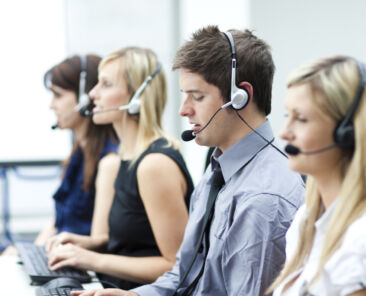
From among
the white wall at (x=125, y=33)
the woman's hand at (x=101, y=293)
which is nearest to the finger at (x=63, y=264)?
the woman's hand at (x=101, y=293)

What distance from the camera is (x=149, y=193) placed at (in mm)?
1519

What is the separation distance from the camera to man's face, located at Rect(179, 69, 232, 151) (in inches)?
47.0

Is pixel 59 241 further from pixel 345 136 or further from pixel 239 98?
pixel 345 136

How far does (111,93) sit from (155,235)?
53 centimetres

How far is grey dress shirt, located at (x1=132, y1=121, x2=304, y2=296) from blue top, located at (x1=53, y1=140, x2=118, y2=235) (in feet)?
2.85

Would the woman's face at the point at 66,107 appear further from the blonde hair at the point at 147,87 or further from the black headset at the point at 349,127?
the black headset at the point at 349,127

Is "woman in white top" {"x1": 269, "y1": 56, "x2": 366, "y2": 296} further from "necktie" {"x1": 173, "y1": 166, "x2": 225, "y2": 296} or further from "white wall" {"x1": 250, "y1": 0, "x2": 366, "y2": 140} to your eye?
"white wall" {"x1": 250, "y1": 0, "x2": 366, "y2": 140}

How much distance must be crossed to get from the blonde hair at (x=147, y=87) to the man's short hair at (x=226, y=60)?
0.50 metres

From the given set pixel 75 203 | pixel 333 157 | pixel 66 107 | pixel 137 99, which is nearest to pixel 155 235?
pixel 137 99

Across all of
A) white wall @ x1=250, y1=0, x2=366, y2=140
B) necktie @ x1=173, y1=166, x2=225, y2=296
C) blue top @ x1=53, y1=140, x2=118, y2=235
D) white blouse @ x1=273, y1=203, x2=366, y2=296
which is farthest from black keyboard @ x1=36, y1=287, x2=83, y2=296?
white wall @ x1=250, y1=0, x2=366, y2=140

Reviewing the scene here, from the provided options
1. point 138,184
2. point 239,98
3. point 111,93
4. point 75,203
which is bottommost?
point 75,203

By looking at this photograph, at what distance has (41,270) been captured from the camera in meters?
1.46

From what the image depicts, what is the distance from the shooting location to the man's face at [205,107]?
119 cm

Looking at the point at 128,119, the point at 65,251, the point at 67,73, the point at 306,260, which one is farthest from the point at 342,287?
→ the point at 67,73
